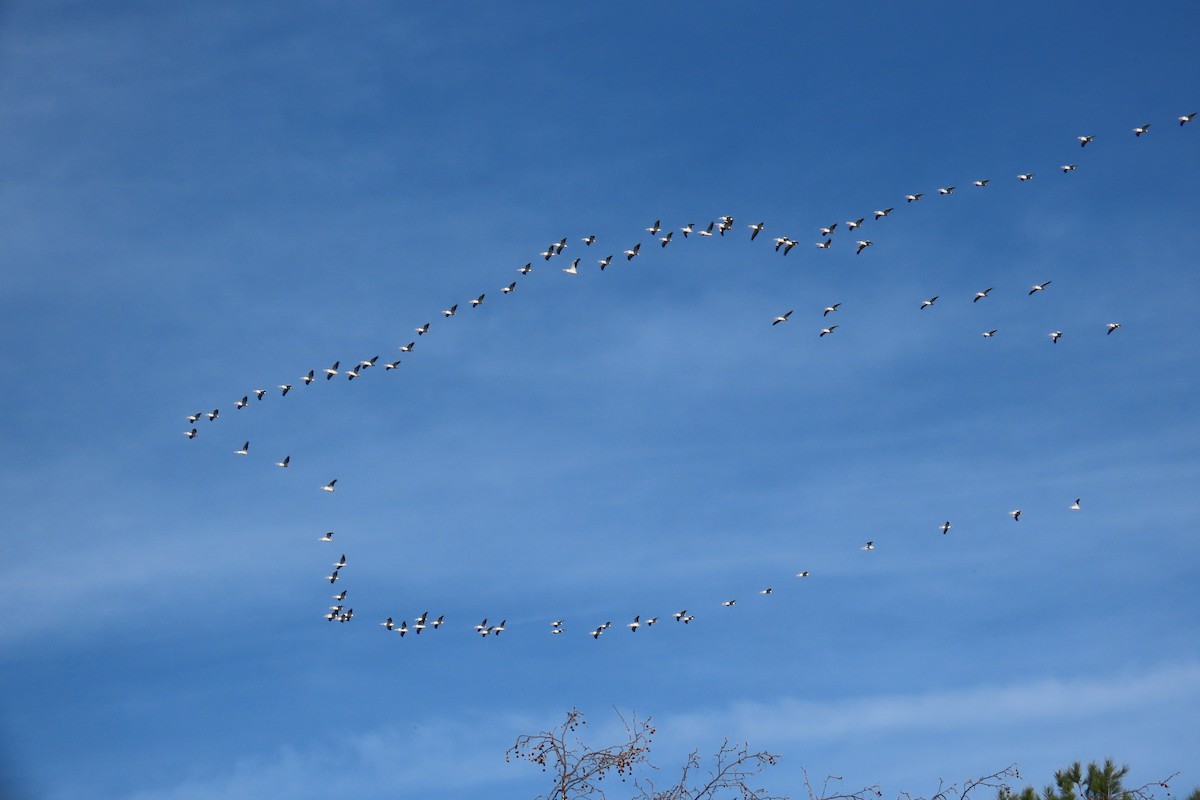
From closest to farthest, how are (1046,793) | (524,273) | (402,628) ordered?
(1046,793)
(402,628)
(524,273)

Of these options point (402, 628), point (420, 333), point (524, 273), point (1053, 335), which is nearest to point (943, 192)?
point (1053, 335)

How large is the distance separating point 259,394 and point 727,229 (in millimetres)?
19149

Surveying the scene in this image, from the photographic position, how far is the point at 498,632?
51188mm

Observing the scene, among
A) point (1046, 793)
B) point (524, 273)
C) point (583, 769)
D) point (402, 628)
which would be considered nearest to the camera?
point (583, 769)

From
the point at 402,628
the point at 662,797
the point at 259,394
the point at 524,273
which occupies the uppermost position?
the point at 524,273

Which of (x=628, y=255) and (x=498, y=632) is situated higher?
(x=628, y=255)

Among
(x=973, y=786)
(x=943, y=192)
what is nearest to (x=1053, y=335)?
(x=943, y=192)

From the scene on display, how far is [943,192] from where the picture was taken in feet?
176

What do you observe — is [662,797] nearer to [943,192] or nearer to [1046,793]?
[1046,793]

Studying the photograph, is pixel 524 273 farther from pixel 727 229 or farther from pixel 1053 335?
pixel 1053 335

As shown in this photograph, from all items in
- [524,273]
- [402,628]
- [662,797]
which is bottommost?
[662,797]

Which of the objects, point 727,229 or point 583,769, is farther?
point 727,229

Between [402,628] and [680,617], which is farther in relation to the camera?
[680,617]

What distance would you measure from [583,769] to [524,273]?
35814mm
